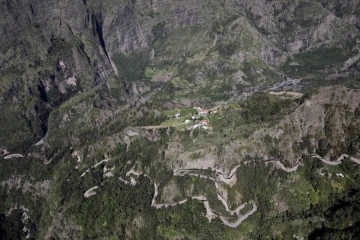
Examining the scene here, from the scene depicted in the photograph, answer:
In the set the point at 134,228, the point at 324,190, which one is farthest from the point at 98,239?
the point at 324,190

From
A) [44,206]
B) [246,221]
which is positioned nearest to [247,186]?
[246,221]

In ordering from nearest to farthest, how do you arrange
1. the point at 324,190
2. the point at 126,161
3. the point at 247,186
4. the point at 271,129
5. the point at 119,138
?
the point at 324,190 → the point at 247,186 → the point at 271,129 → the point at 126,161 → the point at 119,138

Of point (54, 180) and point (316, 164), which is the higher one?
point (316, 164)

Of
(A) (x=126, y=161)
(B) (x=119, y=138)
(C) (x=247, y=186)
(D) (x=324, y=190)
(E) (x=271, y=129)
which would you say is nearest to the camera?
(D) (x=324, y=190)

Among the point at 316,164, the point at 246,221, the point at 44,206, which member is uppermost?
the point at 316,164

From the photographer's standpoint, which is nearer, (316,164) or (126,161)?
(316,164)

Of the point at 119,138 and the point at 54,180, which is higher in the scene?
the point at 119,138

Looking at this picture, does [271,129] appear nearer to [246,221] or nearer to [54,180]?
[246,221]

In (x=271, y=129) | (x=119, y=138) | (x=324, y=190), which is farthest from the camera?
(x=119, y=138)

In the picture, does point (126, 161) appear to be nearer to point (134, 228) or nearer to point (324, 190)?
point (134, 228)
